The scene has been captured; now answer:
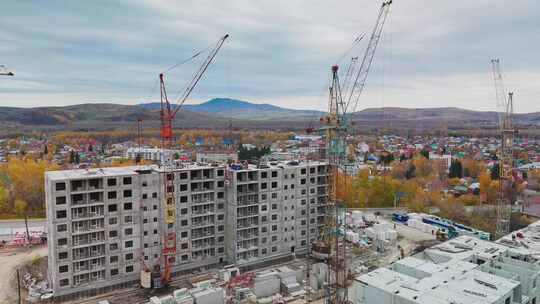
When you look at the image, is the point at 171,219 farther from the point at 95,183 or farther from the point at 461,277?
the point at 461,277

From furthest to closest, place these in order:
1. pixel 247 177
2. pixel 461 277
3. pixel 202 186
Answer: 1. pixel 247 177
2. pixel 202 186
3. pixel 461 277

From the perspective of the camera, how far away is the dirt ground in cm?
3125

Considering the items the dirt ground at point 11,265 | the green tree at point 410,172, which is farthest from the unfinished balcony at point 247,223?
the green tree at point 410,172

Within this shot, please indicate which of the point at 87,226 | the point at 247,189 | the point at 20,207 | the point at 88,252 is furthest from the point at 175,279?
the point at 20,207

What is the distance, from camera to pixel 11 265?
121ft

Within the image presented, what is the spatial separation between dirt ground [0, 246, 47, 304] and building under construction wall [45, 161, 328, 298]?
329 cm

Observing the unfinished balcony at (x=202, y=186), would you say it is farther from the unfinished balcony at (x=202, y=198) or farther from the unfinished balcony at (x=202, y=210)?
the unfinished balcony at (x=202, y=210)

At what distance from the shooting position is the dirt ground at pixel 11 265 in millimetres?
31253

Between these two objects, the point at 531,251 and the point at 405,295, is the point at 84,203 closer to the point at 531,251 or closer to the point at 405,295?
the point at 405,295

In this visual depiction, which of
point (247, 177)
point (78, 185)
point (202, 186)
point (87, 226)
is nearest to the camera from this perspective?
point (87, 226)

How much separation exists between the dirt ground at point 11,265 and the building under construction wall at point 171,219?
3.29 metres

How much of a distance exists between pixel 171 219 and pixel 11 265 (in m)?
17.5

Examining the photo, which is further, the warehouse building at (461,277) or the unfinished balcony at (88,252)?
the unfinished balcony at (88,252)

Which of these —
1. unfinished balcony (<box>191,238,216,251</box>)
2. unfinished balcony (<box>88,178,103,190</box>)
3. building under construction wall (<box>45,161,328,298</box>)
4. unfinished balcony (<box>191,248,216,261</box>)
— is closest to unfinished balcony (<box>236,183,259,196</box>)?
building under construction wall (<box>45,161,328,298</box>)
